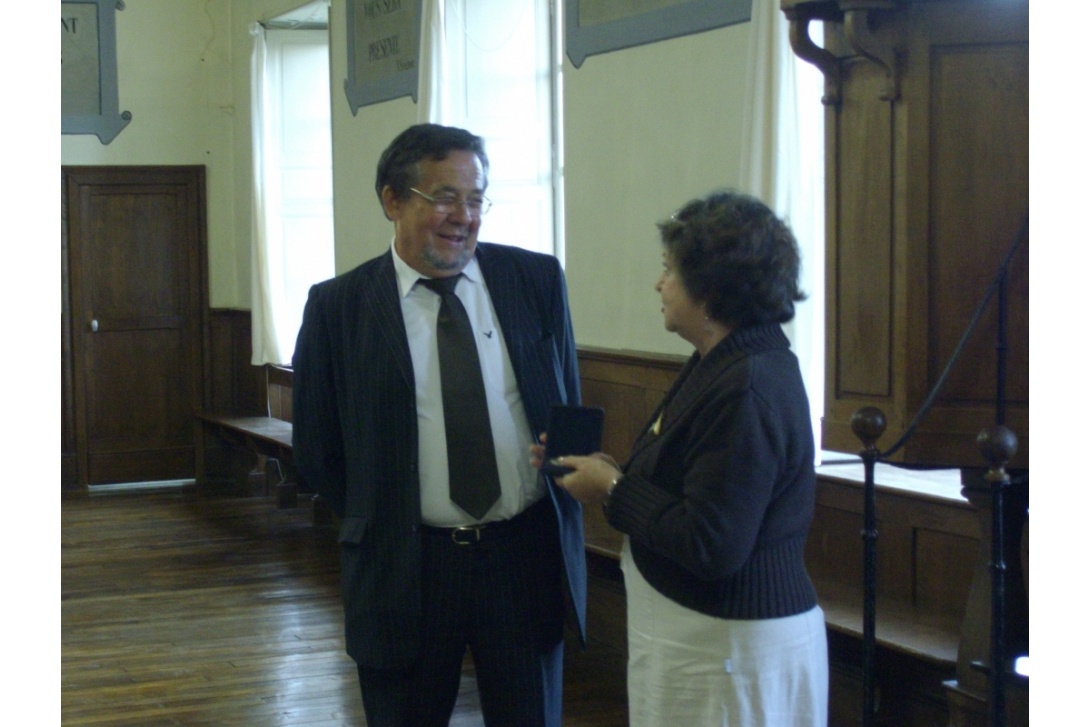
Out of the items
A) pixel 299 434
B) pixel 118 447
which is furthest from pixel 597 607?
pixel 118 447

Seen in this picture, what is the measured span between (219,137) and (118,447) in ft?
8.49

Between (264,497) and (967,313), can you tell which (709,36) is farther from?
(264,497)

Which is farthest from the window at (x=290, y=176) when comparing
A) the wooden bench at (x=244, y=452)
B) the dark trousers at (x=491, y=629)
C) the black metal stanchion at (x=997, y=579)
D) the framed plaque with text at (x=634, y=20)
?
the black metal stanchion at (x=997, y=579)

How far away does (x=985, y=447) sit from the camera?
246 centimetres

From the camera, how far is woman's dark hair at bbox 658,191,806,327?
6.78 ft

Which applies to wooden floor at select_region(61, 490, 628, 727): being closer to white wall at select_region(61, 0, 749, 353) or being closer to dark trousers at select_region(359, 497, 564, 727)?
white wall at select_region(61, 0, 749, 353)

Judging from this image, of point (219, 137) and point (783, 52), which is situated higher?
point (219, 137)

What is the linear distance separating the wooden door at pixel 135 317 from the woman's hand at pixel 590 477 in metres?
8.41

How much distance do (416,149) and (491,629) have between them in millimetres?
970

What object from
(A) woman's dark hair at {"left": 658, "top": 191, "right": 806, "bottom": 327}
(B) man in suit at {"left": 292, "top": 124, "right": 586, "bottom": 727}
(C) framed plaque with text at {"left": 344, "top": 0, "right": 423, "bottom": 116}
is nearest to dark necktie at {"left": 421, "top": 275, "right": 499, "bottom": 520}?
(B) man in suit at {"left": 292, "top": 124, "right": 586, "bottom": 727}

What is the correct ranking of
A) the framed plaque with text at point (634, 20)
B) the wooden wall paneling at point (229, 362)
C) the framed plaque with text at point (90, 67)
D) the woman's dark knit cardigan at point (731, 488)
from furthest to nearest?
the wooden wall paneling at point (229, 362) → the framed plaque with text at point (90, 67) → the framed plaque with text at point (634, 20) → the woman's dark knit cardigan at point (731, 488)

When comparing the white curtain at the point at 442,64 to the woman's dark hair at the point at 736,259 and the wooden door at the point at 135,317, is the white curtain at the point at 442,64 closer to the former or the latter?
the wooden door at the point at 135,317

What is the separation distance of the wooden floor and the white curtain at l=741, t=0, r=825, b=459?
60.1 inches

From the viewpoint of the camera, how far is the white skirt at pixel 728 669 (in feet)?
6.68
